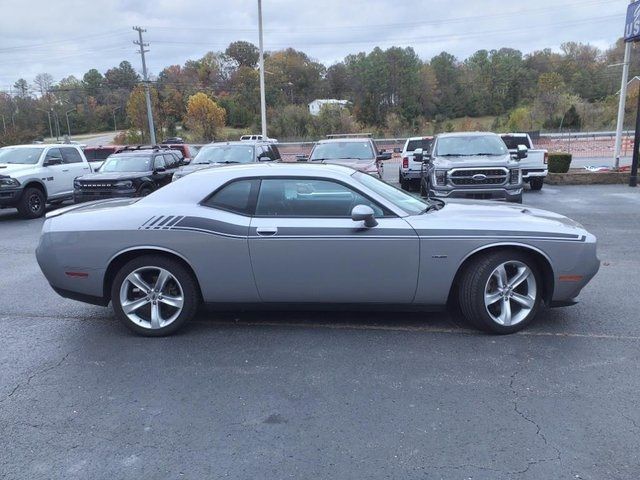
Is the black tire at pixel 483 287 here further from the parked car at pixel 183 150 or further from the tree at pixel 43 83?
the tree at pixel 43 83

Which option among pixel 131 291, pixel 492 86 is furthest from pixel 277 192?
pixel 492 86

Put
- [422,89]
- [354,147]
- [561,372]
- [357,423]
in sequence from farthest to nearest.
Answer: [422,89], [354,147], [561,372], [357,423]

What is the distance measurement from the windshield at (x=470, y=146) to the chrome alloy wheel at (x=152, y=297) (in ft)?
27.4

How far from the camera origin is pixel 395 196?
5.11 meters

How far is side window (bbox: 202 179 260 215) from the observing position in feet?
15.5

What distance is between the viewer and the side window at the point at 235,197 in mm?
4738

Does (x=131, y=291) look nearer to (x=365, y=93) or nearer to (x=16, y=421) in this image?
(x=16, y=421)

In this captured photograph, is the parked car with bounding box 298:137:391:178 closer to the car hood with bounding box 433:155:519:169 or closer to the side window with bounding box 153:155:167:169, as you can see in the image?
the car hood with bounding box 433:155:519:169

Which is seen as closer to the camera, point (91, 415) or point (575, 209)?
point (91, 415)

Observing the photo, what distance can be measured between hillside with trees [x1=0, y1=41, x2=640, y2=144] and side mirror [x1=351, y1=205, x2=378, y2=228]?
6294 centimetres

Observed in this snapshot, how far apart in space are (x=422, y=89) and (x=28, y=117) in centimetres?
6117

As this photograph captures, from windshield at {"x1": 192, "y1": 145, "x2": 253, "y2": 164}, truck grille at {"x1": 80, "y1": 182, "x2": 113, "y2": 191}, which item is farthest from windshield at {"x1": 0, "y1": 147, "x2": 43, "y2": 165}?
windshield at {"x1": 192, "y1": 145, "x2": 253, "y2": 164}

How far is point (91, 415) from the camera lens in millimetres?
3447

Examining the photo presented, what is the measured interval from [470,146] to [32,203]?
1062cm
